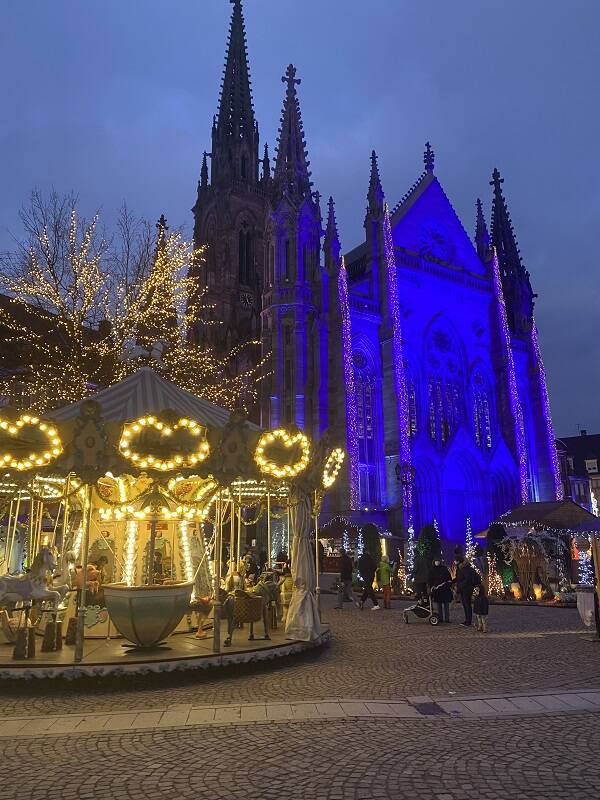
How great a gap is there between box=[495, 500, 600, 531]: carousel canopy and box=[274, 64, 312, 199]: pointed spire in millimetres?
24736

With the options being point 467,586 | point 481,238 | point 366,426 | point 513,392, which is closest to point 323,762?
point 467,586

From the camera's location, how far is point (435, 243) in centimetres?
4419

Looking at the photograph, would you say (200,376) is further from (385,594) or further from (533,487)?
(533,487)

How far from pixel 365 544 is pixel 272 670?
21.4m

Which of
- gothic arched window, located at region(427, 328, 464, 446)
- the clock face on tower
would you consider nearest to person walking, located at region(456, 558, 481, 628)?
gothic arched window, located at region(427, 328, 464, 446)

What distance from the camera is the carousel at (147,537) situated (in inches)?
380

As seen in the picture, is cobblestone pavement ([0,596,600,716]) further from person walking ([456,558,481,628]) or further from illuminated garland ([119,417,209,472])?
illuminated garland ([119,417,209,472])

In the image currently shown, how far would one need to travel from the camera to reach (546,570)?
2238 centimetres

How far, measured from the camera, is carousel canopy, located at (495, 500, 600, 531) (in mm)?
25297

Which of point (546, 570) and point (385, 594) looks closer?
point (385, 594)

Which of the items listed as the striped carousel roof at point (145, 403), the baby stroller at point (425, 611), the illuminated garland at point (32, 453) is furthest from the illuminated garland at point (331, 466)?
the illuminated garland at point (32, 453)

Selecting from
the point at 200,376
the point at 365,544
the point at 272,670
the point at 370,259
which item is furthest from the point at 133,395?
the point at 370,259

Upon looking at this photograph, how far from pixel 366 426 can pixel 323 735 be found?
102 ft

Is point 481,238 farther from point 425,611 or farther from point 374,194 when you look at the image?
point 425,611
